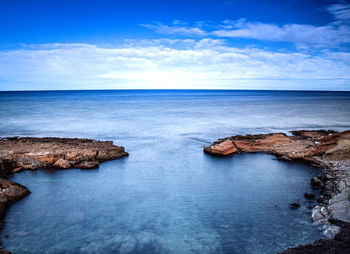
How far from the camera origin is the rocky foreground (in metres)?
8.99

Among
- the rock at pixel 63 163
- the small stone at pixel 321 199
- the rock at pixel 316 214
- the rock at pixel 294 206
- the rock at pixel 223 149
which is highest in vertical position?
the rock at pixel 223 149

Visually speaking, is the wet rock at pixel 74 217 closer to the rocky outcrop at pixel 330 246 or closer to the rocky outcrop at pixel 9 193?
the rocky outcrop at pixel 9 193

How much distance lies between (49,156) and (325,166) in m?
18.8

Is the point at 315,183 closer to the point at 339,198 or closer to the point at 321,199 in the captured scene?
the point at 321,199

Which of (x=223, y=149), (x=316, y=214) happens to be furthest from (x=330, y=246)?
(x=223, y=149)

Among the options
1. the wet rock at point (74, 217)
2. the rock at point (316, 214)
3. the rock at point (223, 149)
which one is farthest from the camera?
the rock at point (223, 149)

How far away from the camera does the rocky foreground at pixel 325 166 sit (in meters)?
8.99

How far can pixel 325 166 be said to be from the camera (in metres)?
17.2

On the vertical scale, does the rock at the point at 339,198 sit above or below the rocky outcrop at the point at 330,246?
above

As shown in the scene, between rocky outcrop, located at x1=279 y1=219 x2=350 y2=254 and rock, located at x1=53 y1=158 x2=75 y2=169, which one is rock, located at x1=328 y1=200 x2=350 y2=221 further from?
rock, located at x1=53 y1=158 x2=75 y2=169

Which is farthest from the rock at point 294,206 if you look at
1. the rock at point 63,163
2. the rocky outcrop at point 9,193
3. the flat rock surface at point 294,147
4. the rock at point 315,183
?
the rock at point 63,163

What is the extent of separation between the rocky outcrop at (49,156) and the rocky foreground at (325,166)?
29.4 ft

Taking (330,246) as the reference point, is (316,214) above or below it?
below

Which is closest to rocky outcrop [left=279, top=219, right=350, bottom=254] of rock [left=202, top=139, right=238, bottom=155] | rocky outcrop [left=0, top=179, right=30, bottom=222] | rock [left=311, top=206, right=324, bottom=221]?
rock [left=311, top=206, right=324, bottom=221]
